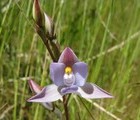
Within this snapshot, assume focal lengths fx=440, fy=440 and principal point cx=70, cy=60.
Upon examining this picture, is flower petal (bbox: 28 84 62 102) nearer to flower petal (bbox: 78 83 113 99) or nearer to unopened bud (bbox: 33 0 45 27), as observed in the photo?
flower petal (bbox: 78 83 113 99)

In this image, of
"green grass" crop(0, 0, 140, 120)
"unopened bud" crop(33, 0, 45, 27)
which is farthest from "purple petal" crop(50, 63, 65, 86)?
"green grass" crop(0, 0, 140, 120)

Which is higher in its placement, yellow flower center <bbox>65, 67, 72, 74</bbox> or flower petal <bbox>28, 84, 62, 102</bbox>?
yellow flower center <bbox>65, 67, 72, 74</bbox>

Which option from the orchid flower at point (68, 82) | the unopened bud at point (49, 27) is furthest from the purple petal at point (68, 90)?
the unopened bud at point (49, 27)

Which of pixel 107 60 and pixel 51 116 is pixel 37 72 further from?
pixel 107 60

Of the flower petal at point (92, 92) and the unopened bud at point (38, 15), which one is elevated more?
the unopened bud at point (38, 15)

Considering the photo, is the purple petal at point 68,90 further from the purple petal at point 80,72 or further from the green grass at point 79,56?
the green grass at point 79,56

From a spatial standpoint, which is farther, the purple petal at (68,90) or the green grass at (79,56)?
the green grass at (79,56)

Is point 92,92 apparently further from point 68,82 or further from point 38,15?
point 38,15
